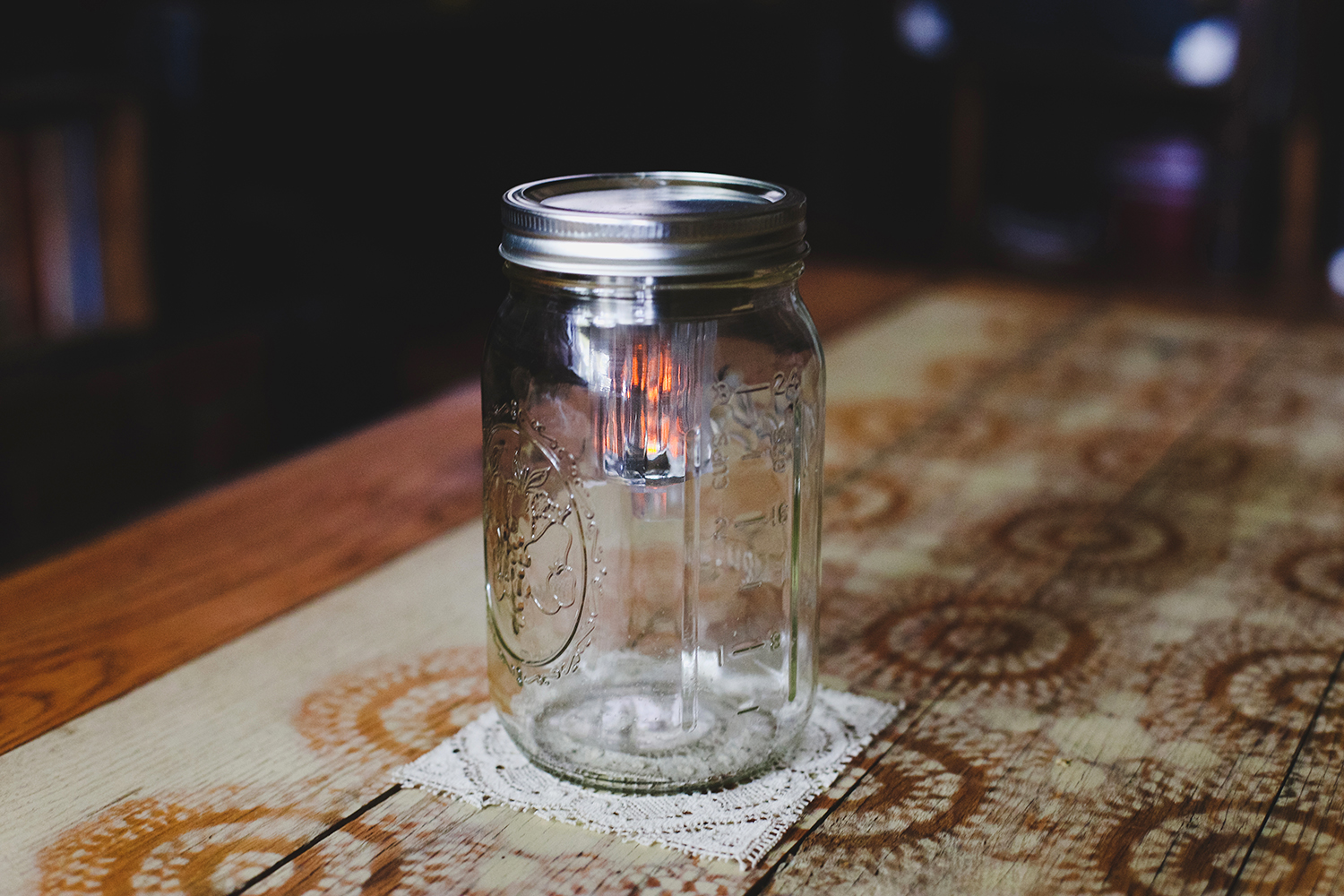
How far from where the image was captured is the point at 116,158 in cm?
211

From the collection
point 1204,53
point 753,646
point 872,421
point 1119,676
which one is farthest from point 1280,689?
point 1204,53

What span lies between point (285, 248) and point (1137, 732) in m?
2.06

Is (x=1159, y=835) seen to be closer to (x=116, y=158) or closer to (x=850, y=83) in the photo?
(x=116, y=158)

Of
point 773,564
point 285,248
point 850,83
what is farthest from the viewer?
point 850,83

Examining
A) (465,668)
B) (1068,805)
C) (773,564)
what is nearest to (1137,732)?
(1068,805)

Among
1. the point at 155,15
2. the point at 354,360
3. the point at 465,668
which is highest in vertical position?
the point at 155,15

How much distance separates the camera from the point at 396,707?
0.72m

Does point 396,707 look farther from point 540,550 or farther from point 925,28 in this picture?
point 925,28

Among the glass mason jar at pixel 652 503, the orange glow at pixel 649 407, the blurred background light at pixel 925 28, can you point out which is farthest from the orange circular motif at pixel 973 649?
the blurred background light at pixel 925 28

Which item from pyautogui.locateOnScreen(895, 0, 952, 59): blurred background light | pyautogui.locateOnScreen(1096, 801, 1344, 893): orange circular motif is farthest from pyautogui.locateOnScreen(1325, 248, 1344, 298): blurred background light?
pyautogui.locateOnScreen(1096, 801, 1344, 893): orange circular motif

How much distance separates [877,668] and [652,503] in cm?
18

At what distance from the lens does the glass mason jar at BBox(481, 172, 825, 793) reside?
2.03ft

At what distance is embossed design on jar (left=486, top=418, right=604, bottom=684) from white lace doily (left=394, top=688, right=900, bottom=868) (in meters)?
0.05

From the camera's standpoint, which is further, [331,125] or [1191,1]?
[1191,1]
